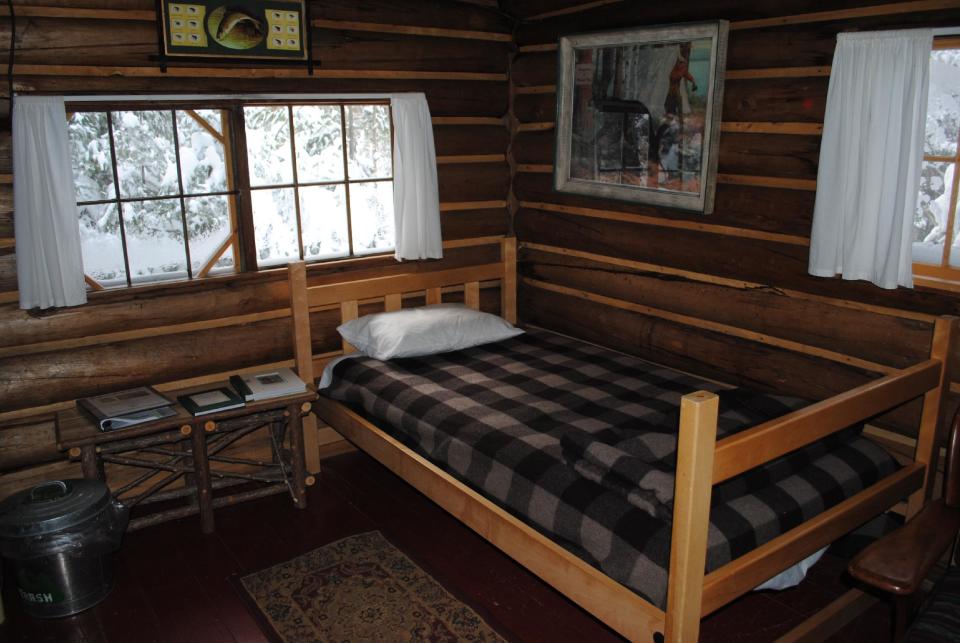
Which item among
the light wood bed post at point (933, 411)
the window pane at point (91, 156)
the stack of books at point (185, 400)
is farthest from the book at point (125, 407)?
the light wood bed post at point (933, 411)

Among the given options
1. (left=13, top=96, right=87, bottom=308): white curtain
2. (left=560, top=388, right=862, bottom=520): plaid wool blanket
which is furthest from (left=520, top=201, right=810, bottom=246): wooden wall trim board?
(left=13, top=96, right=87, bottom=308): white curtain

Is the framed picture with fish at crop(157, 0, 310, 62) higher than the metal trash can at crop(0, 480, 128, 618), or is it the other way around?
the framed picture with fish at crop(157, 0, 310, 62)

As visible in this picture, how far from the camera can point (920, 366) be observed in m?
2.98

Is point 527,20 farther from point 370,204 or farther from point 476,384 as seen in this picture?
point 476,384

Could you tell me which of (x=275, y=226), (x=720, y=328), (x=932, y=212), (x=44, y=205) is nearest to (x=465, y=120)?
(x=275, y=226)

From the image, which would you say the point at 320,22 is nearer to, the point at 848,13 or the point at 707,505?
the point at 848,13

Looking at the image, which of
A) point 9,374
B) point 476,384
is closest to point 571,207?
point 476,384

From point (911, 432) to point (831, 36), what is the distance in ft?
5.54

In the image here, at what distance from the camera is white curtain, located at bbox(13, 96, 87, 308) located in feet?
11.3

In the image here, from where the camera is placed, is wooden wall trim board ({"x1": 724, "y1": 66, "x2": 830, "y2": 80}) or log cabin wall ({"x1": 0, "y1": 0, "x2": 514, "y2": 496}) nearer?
wooden wall trim board ({"x1": 724, "y1": 66, "x2": 830, "y2": 80})

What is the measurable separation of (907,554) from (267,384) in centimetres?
283

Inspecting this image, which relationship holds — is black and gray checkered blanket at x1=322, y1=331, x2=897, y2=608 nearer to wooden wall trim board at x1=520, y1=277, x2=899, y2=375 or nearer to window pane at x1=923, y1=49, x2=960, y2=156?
wooden wall trim board at x1=520, y1=277, x2=899, y2=375

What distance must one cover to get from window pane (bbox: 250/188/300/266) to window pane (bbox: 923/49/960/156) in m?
3.02

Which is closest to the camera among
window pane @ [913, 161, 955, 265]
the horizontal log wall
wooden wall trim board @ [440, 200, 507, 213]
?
window pane @ [913, 161, 955, 265]
